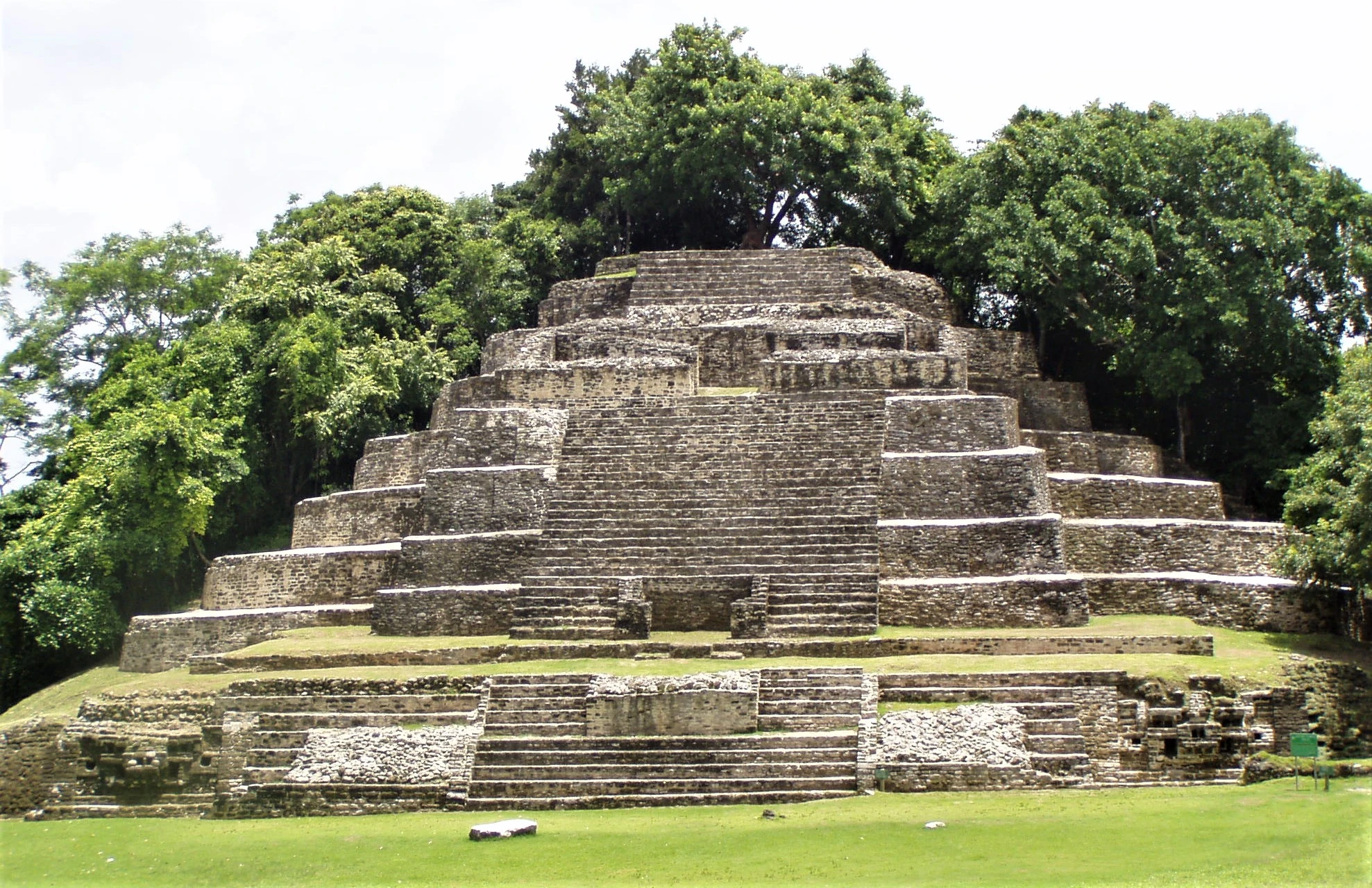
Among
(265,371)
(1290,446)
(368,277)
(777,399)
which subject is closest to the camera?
(777,399)

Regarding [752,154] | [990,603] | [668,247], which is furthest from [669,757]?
[668,247]

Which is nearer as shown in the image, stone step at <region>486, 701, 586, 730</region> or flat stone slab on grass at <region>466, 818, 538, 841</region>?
flat stone slab on grass at <region>466, 818, 538, 841</region>

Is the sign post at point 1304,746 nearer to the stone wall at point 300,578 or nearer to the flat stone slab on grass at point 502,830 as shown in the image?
the flat stone slab on grass at point 502,830

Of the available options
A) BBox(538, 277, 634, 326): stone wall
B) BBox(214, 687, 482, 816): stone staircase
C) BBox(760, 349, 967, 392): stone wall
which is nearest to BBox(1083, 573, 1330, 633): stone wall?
BBox(760, 349, 967, 392): stone wall

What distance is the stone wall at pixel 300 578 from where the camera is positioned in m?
25.8

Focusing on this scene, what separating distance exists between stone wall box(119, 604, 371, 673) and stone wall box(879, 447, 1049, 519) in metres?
8.62

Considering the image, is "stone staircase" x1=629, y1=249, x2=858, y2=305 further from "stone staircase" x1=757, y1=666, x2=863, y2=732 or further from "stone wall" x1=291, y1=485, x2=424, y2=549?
"stone staircase" x1=757, y1=666, x2=863, y2=732

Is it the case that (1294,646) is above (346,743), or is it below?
above

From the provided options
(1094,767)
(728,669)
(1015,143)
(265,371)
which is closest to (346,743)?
(728,669)

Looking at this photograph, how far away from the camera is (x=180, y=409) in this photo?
96.3 feet

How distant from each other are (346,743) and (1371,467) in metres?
13.5

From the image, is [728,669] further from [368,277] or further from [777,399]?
[368,277]

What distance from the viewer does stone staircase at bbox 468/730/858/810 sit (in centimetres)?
1728

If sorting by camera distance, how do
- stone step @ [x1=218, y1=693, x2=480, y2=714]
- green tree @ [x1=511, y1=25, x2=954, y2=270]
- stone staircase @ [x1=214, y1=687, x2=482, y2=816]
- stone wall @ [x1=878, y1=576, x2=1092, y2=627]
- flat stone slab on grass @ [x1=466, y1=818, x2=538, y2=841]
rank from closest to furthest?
flat stone slab on grass @ [x1=466, y1=818, x2=538, y2=841] → stone staircase @ [x1=214, y1=687, x2=482, y2=816] → stone step @ [x1=218, y1=693, x2=480, y2=714] → stone wall @ [x1=878, y1=576, x2=1092, y2=627] → green tree @ [x1=511, y1=25, x2=954, y2=270]
